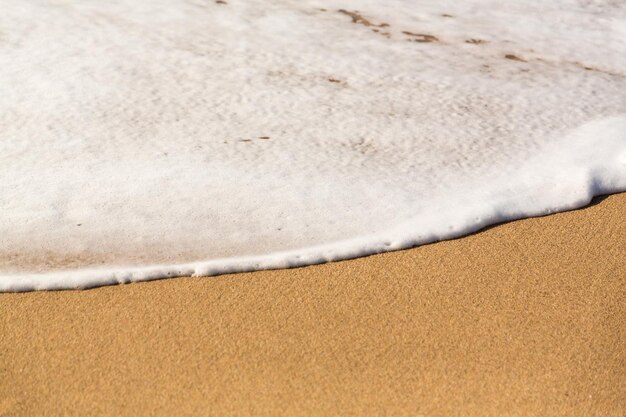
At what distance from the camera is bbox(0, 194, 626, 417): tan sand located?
72.1 inches

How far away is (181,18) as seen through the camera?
4371mm

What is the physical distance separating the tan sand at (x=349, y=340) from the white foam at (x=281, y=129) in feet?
0.47

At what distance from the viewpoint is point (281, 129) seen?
322 centimetres

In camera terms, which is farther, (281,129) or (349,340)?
(281,129)

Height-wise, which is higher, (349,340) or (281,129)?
(349,340)

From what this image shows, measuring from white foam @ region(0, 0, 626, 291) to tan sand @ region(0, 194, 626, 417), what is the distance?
0.14m

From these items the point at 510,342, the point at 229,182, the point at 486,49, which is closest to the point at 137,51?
the point at 229,182

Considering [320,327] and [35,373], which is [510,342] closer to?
[320,327]

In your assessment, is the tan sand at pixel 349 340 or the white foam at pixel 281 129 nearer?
the tan sand at pixel 349 340

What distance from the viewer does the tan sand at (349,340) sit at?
6.01ft

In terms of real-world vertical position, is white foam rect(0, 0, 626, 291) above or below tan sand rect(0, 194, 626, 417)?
below

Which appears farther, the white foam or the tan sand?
the white foam

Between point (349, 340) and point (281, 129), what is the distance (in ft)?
4.47

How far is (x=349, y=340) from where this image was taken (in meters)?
2.02
